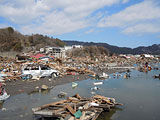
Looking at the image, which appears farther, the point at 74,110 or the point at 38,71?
the point at 38,71

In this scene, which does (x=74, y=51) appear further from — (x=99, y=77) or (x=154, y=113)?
(x=154, y=113)

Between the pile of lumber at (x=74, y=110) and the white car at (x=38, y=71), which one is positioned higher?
the white car at (x=38, y=71)

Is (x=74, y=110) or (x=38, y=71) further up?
(x=38, y=71)

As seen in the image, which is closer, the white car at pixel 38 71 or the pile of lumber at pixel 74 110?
the pile of lumber at pixel 74 110

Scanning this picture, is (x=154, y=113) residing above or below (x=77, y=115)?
below

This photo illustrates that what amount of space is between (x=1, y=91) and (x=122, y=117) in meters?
8.64

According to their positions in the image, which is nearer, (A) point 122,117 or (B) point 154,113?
(A) point 122,117

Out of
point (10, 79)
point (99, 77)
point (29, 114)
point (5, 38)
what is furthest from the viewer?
point (5, 38)

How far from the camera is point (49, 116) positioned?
7.29 metres

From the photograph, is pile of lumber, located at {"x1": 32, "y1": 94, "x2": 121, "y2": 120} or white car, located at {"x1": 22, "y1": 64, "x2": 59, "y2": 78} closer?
pile of lumber, located at {"x1": 32, "y1": 94, "x2": 121, "y2": 120}

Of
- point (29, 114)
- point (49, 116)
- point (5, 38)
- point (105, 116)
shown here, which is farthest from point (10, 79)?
point (5, 38)

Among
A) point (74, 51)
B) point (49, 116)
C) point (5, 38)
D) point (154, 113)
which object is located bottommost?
point (154, 113)

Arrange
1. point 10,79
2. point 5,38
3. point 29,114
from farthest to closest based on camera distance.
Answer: point 5,38, point 10,79, point 29,114

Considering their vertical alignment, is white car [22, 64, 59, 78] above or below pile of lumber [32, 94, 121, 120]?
above
